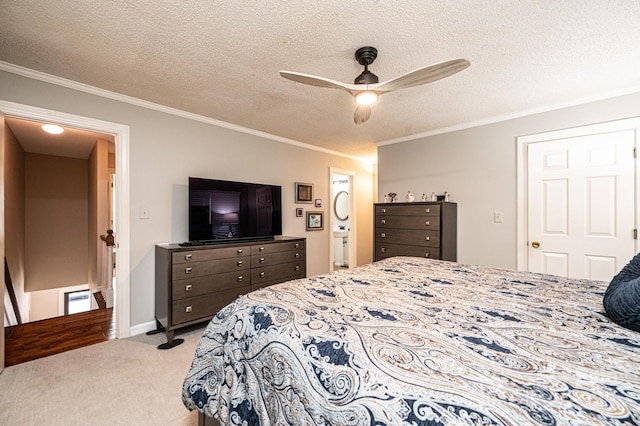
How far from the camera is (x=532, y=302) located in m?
1.36

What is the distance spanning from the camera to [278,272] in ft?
11.2

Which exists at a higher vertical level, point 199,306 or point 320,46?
point 320,46

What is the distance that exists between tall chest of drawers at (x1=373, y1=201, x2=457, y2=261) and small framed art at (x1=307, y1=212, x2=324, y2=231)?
3.64 feet

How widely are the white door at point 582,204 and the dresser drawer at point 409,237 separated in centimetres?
104

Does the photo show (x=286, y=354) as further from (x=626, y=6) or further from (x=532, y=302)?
(x=626, y=6)

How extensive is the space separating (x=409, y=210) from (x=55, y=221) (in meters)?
6.33

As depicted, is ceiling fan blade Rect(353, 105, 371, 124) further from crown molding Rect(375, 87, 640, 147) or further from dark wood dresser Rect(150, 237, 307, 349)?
crown molding Rect(375, 87, 640, 147)

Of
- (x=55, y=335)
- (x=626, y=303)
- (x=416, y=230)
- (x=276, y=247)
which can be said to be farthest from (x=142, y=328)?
(x=626, y=303)

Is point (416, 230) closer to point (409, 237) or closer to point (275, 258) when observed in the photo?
point (409, 237)

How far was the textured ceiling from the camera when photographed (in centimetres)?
159

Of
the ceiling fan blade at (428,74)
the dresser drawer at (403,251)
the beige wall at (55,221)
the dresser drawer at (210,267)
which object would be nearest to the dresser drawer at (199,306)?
the dresser drawer at (210,267)

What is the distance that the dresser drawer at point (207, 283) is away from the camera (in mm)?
2588

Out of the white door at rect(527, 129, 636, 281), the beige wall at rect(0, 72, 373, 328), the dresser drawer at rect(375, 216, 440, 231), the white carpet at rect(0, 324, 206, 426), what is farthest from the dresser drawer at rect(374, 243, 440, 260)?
the white carpet at rect(0, 324, 206, 426)

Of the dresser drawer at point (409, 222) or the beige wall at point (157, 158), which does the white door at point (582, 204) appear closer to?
the dresser drawer at point (409, 222)
